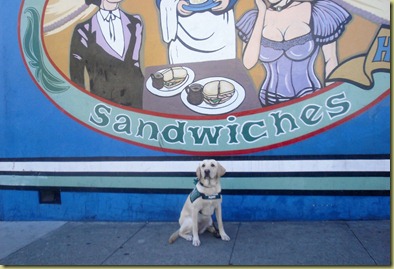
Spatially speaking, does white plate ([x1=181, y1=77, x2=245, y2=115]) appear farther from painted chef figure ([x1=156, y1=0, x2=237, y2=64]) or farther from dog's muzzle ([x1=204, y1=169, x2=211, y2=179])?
dog's muzzle ([x1=204, y1=169, x2=211, y2=179])

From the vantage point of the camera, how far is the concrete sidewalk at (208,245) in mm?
4133

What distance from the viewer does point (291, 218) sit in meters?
5.30

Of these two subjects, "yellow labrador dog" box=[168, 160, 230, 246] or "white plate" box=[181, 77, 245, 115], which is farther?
"white plate" box=[181, 77, 245, 115]

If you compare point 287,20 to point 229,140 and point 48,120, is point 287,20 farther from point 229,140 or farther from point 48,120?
point 48,120

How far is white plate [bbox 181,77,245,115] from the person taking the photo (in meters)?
5.35

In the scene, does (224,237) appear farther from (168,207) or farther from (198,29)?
(198,29)

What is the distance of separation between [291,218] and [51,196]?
12.9 ft

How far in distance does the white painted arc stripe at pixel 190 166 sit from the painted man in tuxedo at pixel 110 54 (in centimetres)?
99

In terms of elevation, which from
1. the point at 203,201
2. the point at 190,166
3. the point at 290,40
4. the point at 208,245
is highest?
the point at 290,40

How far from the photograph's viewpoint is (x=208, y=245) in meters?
4.57

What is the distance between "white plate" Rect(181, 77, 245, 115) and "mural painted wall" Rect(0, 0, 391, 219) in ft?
0.05

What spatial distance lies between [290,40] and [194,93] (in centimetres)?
162

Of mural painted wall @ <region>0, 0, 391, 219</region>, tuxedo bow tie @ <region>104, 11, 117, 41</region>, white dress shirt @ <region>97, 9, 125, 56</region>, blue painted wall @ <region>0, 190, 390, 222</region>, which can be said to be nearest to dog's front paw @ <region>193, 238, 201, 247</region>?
blue painted wall @ <region>0, 190, 390, 222</region>

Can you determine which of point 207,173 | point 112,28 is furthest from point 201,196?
point 112,28
